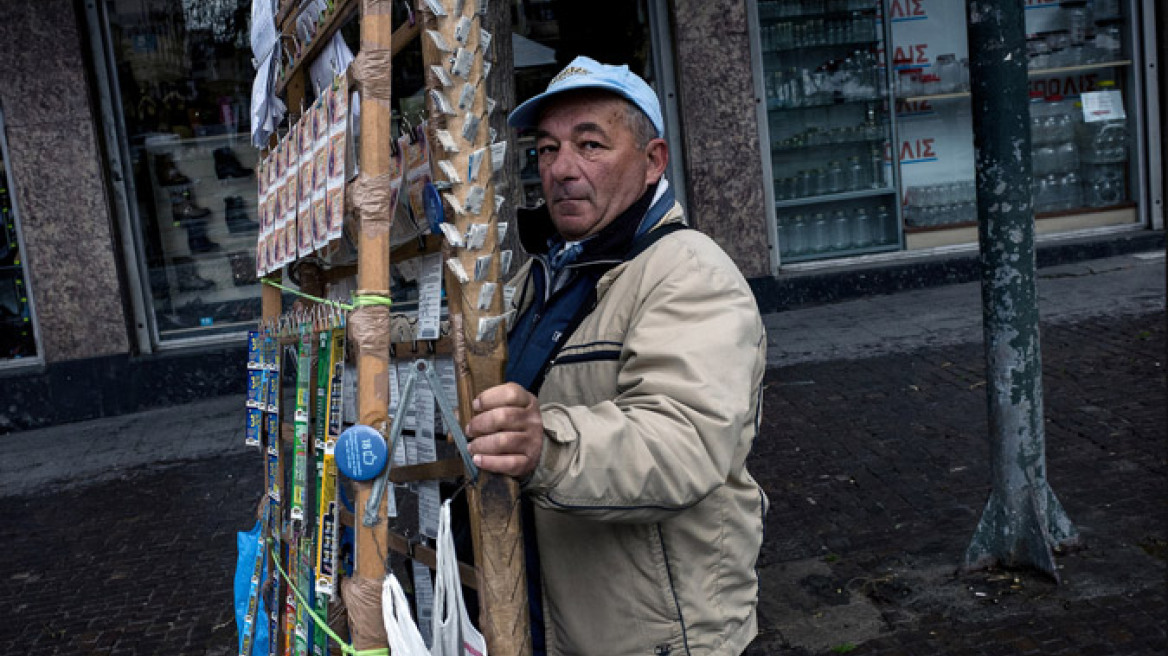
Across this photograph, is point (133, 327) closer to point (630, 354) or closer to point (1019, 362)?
point (1019, 362)

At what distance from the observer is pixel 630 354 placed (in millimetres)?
1823

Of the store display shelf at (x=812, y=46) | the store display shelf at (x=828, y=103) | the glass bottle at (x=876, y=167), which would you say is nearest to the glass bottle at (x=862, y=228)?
the glass bottle at (x=876, y=167)

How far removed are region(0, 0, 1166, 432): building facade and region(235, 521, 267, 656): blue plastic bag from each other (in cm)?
517

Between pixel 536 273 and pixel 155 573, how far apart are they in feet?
12.3

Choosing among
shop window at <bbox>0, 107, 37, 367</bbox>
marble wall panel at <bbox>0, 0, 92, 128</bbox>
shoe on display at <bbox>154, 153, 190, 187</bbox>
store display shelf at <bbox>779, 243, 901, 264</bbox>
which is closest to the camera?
marble wall panel at <bbox>0, 0, 92, 128</bbox>

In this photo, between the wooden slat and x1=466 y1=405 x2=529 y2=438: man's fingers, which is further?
the wooden slat

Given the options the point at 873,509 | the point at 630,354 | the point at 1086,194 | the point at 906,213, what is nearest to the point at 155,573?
the point at 873,509

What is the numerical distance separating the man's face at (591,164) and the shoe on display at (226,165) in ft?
24.6

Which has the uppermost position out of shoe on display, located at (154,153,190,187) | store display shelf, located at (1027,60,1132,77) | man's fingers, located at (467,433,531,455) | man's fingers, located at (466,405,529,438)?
store display shelf, located at (1027,60,1132,77)

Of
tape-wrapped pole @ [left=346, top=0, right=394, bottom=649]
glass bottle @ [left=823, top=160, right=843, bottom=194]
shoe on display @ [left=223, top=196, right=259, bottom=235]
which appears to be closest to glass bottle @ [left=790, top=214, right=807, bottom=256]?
glass bottle @ [left=823, top=160, right=843, bottom=194]

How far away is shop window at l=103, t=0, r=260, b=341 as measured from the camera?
8703 mm

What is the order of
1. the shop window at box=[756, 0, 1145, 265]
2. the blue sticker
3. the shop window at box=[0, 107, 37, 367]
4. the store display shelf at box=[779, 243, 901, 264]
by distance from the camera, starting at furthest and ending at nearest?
the store display shelf at box=[779, 243, 901, 264], the shop window at box=[756, 0, 1145, 265], the shop window at box=[0, 107, 37, 367], the blue sticker

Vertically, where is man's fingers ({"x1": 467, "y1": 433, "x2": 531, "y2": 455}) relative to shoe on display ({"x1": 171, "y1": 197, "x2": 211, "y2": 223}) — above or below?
below

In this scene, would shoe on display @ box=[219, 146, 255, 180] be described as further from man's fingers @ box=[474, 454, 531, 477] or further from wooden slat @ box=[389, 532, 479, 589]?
man's fingers @ box=[474, 454, 531, 477]
